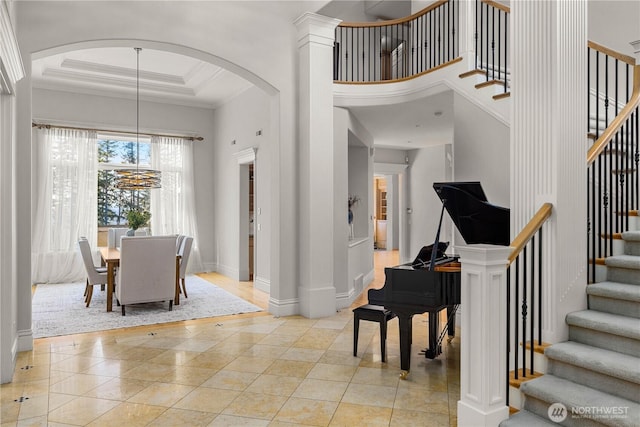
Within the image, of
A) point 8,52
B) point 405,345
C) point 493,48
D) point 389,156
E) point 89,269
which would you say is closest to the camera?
point 8,52

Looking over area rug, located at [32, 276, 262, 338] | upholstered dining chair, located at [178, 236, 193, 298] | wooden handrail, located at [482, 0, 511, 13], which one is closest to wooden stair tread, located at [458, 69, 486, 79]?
wooden handrail, located at [482, 0, 511, 13]

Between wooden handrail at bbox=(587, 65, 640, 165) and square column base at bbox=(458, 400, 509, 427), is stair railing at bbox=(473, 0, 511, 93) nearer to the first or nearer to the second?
wooden handrail at bbox=(587, 65, 640, 165)

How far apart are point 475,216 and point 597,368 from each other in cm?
133

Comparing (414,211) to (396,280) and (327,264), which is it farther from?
(396,280)

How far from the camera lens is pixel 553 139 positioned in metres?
2.83

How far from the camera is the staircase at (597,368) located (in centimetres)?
235

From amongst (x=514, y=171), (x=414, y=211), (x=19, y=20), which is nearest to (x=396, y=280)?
(x=514, y=171)

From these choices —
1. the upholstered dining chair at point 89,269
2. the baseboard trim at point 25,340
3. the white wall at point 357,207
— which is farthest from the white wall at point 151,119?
the baseboard trim at point 25,340

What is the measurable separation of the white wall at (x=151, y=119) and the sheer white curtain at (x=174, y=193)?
0.53 feet

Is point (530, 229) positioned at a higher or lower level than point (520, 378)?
higher

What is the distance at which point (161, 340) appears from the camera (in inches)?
178

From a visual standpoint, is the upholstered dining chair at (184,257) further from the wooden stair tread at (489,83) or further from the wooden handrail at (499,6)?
the wooden handrail at (499,6)

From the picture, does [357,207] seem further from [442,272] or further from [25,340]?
[25,340]

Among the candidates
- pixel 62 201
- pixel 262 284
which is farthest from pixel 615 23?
pixel 62 201
